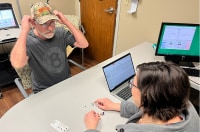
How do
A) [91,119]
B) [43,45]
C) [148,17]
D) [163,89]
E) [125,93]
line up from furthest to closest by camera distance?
[148,17] → [43,45] → [125,93] → [91,119] → [163,89]

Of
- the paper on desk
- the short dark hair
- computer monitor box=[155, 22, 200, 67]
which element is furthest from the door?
the short dark hair

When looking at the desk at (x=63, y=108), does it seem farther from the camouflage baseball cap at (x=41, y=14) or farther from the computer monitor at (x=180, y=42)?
the computer monitor at (x=180, y=42)

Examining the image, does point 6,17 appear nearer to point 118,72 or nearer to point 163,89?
point 118,72

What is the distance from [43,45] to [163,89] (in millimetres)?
1028

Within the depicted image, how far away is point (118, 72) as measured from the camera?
4.35 feet

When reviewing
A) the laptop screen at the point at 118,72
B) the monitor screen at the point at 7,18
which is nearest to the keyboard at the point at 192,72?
the laptop screen at the point at 118,72

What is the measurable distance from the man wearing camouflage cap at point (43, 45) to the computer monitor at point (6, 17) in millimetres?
1169

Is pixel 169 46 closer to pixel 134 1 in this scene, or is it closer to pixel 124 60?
pixel 124 60

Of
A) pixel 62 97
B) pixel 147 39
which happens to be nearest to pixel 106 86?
pixel 62 97

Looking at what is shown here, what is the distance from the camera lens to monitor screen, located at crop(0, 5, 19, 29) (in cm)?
229

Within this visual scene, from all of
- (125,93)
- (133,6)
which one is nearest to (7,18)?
(133,6)

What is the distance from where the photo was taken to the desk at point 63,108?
1016 millimetres

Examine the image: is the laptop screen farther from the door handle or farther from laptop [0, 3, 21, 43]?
laptop [0, 3, 21, 43]

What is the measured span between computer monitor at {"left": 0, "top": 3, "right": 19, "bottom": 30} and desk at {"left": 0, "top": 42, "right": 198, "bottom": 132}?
150 centimetres
